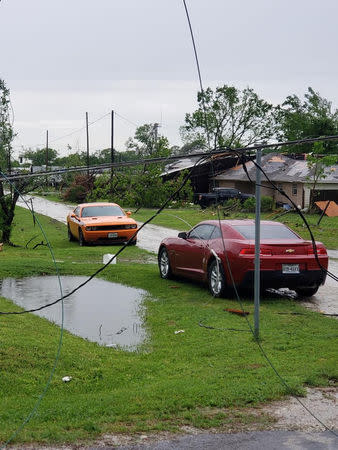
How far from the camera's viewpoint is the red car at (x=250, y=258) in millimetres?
11539

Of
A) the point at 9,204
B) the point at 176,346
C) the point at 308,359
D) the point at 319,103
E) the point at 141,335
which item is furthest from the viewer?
the point at 319,103

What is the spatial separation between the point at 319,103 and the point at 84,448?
7299 centimetres

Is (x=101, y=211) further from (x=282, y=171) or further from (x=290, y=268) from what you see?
(x=282, y=171)

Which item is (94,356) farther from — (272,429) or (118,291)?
(118,291)

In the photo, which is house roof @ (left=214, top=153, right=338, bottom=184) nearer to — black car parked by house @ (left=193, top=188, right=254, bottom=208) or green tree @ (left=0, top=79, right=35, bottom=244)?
black car parked by house @ (left=193, top=188, right=254, bottom=208)

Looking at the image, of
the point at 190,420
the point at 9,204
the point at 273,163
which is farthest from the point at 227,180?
the point at 190,420

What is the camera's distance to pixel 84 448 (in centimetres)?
525

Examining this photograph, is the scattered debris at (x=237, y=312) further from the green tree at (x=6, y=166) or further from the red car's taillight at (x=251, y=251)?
the green tree at (x=6, y=166)

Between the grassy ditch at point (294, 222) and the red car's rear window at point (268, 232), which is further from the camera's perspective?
the grassy ditch at point (294, 222)

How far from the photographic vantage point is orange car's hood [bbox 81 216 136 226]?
22.9 m

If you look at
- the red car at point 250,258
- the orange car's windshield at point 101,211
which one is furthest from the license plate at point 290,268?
the orange car's windshield at point 101,211

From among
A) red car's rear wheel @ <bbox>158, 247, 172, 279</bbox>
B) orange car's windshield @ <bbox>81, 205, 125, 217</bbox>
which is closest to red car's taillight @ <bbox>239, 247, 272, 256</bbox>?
red car's rear wheel @ <bbox>158, 247, 172, 279</bbox>

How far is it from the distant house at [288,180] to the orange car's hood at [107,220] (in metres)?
18.8

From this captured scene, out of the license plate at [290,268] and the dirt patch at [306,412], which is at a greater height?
the license plate at [290,268]
